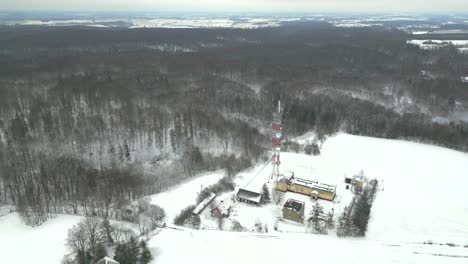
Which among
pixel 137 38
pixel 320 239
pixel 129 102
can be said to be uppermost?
pixel 137 38

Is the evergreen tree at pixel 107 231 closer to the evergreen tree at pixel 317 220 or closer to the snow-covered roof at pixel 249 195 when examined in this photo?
the snow-covered roof at pixel 249 195

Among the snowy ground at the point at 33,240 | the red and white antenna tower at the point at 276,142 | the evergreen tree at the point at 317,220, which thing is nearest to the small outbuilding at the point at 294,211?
the evergreen tree at the point at 317,220

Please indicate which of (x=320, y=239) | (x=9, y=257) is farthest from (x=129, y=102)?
(x=320, y=239)

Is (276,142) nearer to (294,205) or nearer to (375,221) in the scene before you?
(294,205)

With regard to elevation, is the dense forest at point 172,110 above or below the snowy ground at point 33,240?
above

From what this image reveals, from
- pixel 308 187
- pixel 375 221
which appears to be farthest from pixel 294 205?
pixel 375 221

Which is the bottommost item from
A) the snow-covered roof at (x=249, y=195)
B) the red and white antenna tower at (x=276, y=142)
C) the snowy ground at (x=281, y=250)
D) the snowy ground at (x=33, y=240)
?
the snowy ground at (x=281, y=250)

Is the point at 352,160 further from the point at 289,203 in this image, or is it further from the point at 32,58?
the point at 32,58
